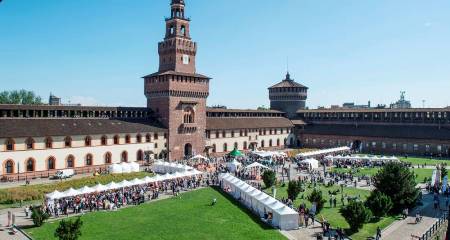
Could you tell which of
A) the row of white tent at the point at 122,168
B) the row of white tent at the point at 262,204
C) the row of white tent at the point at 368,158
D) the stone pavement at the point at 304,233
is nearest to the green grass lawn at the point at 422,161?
the row of white tent at the point at 368,158

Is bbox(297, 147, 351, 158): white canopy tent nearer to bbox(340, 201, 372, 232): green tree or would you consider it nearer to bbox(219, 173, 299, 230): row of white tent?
bbox(219, 173, 299, 230): row of white tent

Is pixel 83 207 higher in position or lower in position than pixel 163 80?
lower

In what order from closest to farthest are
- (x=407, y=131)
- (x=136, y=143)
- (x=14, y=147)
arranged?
(x=14, y=147)
(x=136, y=143)
(x=407, y=131)

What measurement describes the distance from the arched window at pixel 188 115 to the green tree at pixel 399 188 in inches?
1420

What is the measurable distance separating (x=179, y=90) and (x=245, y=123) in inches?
718

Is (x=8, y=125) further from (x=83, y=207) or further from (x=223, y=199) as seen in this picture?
(x=223, y=199)

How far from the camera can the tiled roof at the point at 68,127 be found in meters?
45.5

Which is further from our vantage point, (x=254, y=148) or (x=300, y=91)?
(x=300, y=91)

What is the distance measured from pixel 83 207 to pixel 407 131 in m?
59.2

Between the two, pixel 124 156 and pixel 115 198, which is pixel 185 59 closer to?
pixel 124 156

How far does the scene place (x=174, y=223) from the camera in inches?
1141

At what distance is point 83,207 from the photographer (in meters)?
33.4

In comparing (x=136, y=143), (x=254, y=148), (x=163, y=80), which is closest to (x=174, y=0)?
(x=163, y=80)

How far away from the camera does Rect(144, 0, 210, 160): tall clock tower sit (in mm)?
61750
